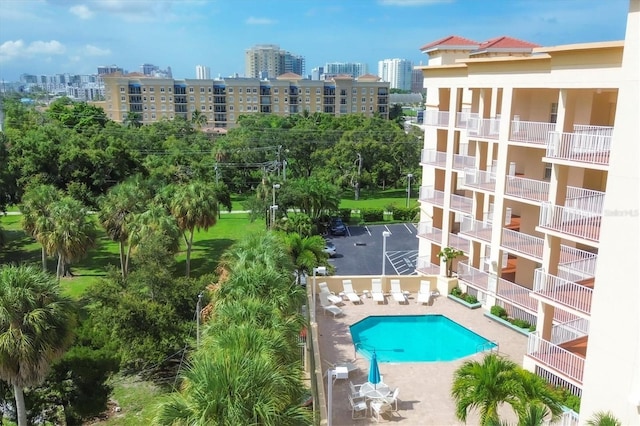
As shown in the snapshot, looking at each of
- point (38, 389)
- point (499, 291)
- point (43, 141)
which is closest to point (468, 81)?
point (499, 291)

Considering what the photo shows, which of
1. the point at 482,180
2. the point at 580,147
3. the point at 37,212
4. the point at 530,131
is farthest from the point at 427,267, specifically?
the point at 37,212

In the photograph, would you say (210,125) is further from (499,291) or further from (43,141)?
(499,291)

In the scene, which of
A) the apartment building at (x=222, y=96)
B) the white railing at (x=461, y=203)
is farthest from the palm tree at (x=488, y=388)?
the apartment building at (x=222, y=96)

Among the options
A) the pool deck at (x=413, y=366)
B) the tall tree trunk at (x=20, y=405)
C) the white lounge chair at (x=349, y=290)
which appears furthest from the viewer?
the white lounge chair at (x=349, y=290)

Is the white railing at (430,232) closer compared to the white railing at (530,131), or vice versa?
the white railing at (530,131)

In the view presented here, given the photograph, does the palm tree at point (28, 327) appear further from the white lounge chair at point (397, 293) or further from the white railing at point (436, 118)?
the white railing at point (436, 118)

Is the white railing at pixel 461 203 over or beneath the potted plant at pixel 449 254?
over
